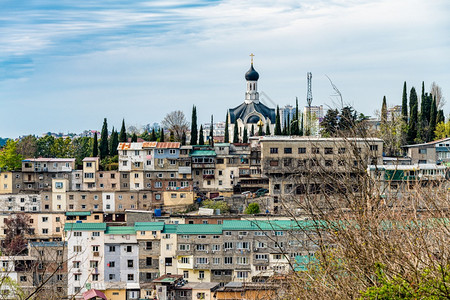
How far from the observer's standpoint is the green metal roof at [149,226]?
39.3 metres

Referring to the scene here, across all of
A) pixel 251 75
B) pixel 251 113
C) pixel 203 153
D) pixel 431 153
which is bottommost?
pixel 431 153

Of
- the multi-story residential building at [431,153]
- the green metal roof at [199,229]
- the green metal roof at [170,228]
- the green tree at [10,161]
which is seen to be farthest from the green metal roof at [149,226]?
the green tree at [10,161]

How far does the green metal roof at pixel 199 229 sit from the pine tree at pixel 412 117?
65.7 ft

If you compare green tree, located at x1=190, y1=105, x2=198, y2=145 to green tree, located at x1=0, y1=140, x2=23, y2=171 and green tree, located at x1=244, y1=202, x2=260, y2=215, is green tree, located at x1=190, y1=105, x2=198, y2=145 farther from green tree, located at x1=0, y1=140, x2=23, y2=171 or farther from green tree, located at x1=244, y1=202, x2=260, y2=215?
green tree, located at x1=244, y1=202, x2=260, y2=215

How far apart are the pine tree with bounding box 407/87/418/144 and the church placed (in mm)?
21564

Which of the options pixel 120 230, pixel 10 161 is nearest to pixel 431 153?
pixel 120 230

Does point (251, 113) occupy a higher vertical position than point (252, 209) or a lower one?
higher

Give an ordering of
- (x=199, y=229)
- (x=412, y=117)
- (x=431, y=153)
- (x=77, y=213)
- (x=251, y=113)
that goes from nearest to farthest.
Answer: (x=199, y=229)
(x=77, y=213)
(x=431, y=153)
(x=412, y=117)
(x=251, y=113)

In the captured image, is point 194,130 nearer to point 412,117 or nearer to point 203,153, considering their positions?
point 203,153

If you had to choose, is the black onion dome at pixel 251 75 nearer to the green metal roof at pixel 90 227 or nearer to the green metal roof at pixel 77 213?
the green metal roof at pixel 77 213

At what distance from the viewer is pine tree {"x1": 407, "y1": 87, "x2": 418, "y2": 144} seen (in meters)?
52.8

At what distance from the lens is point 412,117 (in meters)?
54.9

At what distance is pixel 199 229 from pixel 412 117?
76.4 feet

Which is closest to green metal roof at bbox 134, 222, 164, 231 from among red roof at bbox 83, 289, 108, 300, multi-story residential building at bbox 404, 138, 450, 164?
red roof at bbox 83, 289, 108, 300
